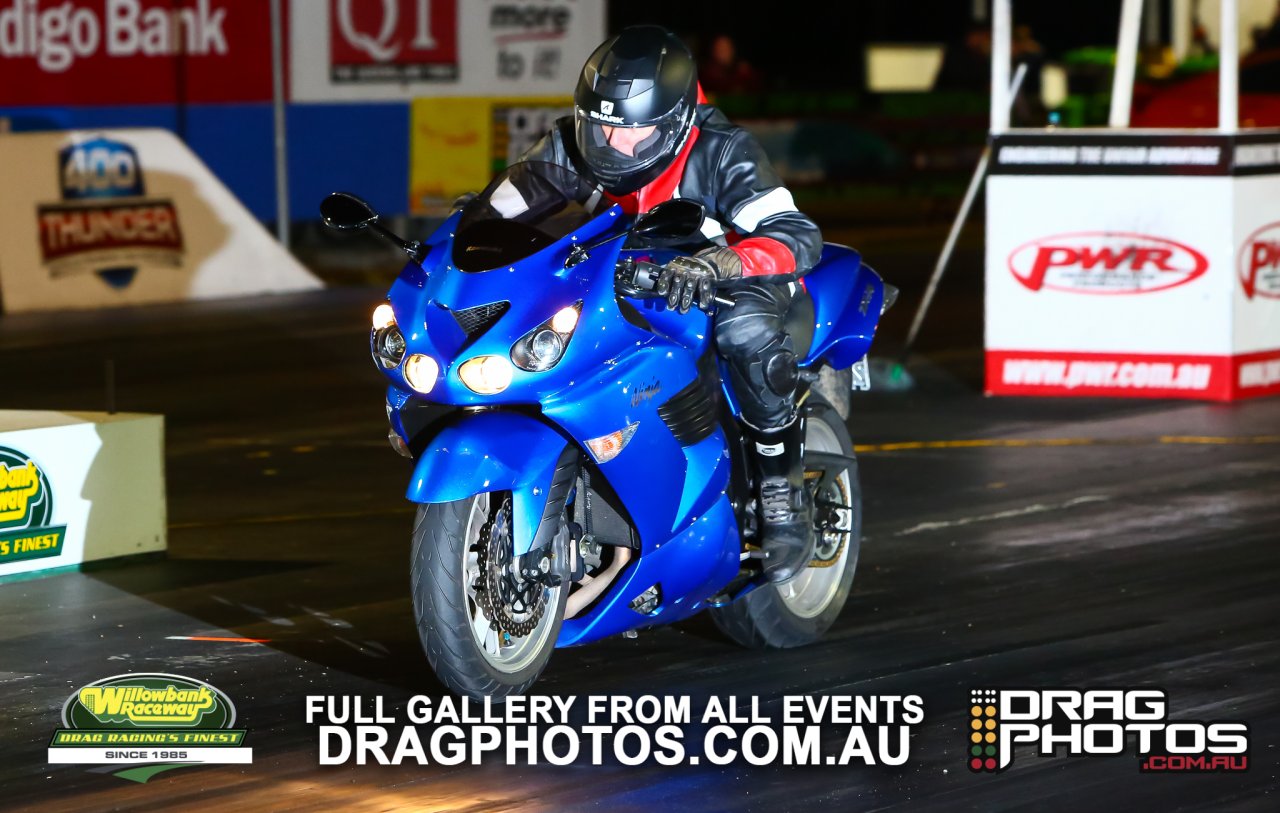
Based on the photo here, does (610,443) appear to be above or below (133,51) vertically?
below

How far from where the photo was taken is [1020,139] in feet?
45.1

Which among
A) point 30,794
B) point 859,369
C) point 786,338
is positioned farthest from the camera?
point 859,369

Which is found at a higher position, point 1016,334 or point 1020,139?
point 1020,139

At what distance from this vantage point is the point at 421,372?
6.41 metres

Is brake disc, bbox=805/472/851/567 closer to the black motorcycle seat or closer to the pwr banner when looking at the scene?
the black motorcycle seat

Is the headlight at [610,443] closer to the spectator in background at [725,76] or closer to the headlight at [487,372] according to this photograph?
the headlight at [487,372]

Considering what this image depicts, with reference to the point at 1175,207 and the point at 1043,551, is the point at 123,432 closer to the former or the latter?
the point at 1043,551

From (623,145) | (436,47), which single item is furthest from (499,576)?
(436,47)

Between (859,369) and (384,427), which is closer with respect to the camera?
(859,369)

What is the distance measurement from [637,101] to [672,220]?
536 mm

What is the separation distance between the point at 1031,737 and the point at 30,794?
272 centimetres

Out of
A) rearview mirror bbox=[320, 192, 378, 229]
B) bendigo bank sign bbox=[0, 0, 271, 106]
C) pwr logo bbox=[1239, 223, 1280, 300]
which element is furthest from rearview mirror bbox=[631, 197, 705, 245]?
bendigo bank sign bbox=[0, 0, 271, 106]

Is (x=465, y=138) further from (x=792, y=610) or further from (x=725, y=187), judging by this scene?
(x=725, y=187)

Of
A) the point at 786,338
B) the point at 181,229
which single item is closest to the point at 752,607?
the point at 786,338
